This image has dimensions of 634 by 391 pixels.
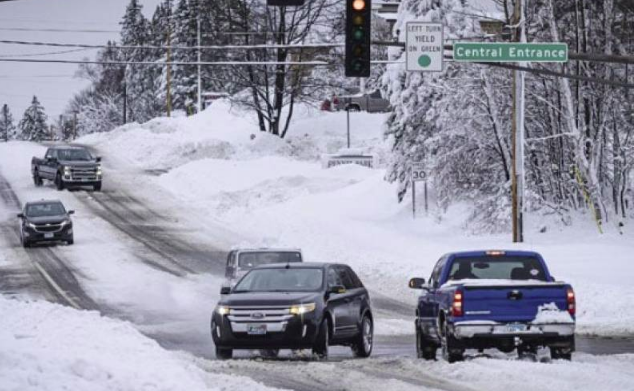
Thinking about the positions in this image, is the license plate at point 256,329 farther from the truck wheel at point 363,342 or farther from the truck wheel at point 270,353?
the truck wheel at point 363,342

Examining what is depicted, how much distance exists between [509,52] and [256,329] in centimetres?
1073

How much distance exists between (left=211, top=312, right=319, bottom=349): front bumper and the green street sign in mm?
9373

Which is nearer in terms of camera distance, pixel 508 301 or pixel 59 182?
pixel 508 301

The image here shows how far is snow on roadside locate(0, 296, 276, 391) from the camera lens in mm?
11914

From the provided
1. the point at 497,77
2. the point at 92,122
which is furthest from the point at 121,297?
the point at 92,122

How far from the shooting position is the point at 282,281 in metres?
19.9

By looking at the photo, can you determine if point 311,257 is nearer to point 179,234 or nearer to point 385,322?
point 179,234

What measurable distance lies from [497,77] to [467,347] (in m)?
29.0

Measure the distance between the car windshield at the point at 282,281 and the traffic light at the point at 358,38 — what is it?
3.71m

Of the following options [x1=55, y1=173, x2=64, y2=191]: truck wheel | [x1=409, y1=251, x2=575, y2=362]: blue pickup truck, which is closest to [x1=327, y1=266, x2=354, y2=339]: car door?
[x1=409, y1=251, x2=575, y2=362]: blue pickup truck

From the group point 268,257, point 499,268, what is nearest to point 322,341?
point 499,268

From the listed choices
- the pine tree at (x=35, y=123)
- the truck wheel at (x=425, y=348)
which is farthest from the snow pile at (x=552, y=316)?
the pine tree at (x=35, y=123)

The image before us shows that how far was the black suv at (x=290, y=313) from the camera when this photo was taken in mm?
18500

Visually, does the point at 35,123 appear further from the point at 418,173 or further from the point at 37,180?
the point at 418,173
